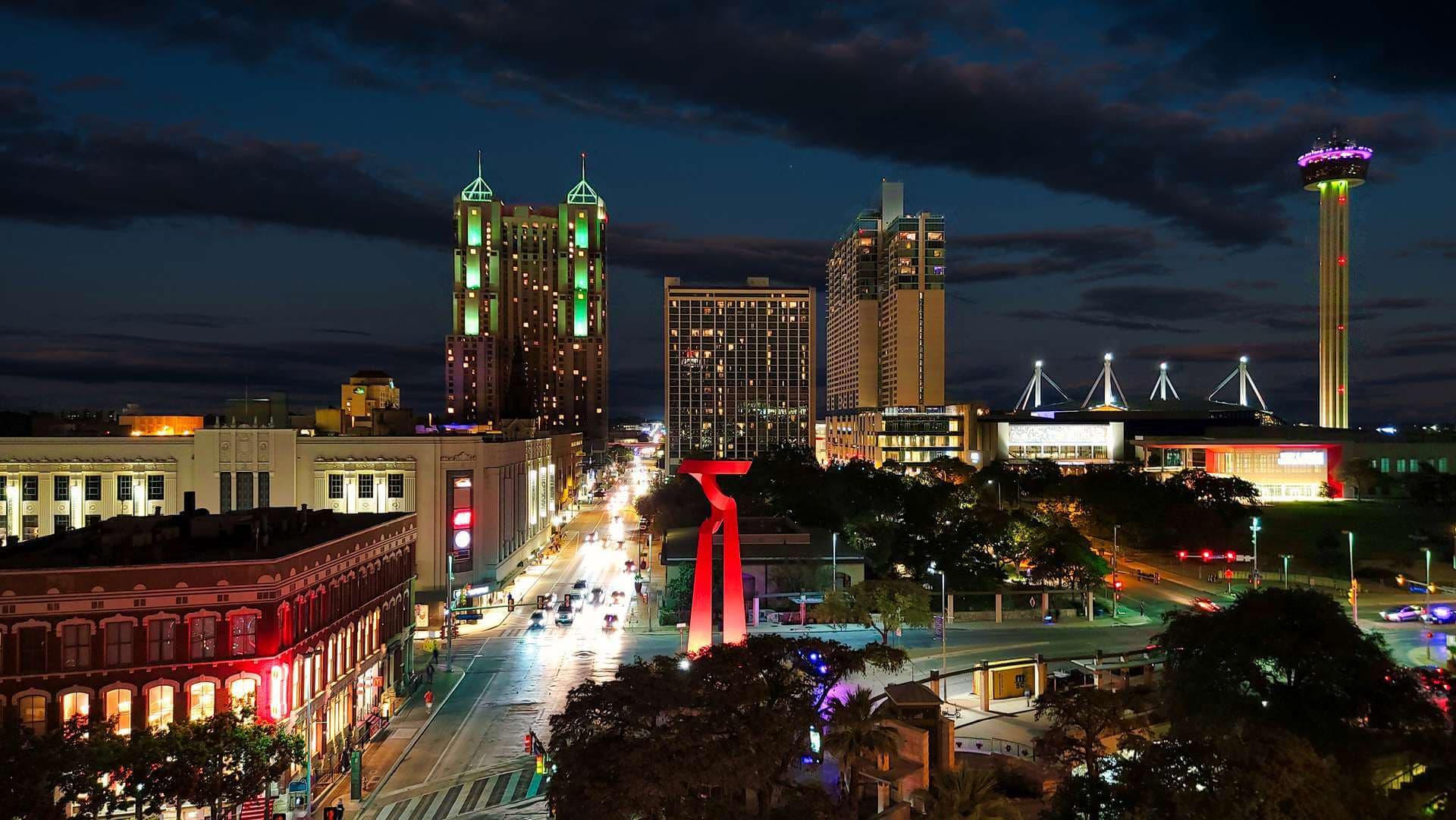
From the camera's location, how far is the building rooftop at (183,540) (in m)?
39.2

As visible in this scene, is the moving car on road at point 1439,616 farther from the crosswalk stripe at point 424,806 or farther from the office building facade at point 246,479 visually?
the office building facade at point 246,479

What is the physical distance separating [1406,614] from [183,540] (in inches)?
3131

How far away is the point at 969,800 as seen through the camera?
29.6 m

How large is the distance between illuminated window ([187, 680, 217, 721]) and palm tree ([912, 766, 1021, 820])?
89.7 ft

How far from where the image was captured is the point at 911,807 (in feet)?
115

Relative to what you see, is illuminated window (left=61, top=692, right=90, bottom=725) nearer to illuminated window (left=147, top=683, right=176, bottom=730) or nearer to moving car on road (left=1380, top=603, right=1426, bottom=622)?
illuminated window (left=147, top=683, right=176, bottom=730)

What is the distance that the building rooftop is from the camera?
39250 mm

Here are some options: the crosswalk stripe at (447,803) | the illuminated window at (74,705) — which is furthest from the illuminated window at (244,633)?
the crosswalk stripe at (447,803)

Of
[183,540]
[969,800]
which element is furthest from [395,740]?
[969,800]

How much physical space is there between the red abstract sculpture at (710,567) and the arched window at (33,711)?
26.2 metres

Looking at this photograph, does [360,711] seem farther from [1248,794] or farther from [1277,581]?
[1277,581]

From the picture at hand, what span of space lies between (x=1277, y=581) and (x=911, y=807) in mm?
67694

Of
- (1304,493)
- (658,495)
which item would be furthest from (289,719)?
(1304,493)

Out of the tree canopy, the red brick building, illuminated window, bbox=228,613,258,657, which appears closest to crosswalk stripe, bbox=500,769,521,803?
the tree canopy
